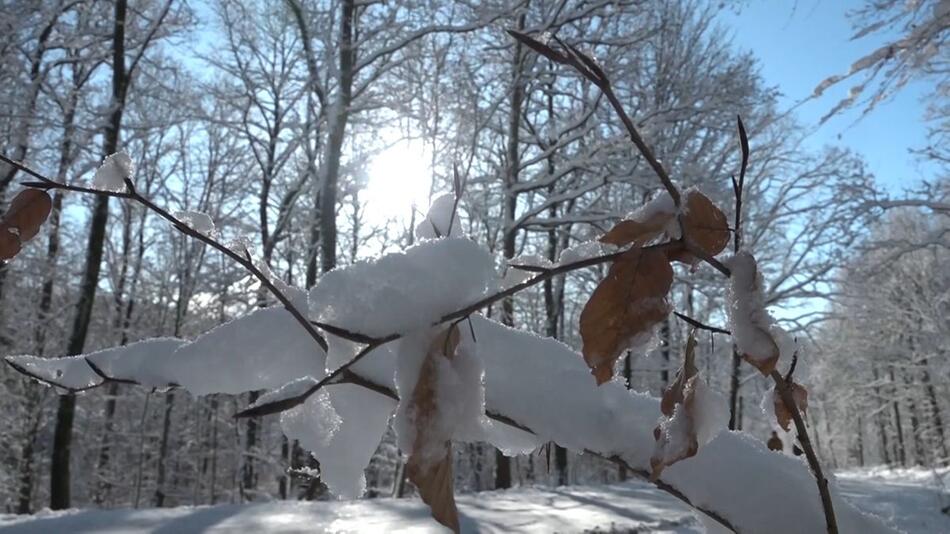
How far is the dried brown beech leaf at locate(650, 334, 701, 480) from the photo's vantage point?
1.26 ft

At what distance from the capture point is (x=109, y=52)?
9820mm

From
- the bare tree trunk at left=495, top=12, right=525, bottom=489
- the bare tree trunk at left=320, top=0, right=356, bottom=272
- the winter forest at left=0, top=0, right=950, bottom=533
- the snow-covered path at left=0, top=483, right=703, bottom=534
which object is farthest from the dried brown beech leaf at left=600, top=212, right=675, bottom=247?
the bare tree trunk at left=495, top=12, right=525, bottom=489

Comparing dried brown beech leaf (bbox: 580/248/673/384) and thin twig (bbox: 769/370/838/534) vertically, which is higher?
dried brown beech leaf (bbox: 580/248/673/384)

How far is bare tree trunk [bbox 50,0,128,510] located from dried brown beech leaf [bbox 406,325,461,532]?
29.9 ft

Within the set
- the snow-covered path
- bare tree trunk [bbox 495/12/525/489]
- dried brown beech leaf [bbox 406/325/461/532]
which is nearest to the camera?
dried brown beech leaf [bbox 406/325/461/532]

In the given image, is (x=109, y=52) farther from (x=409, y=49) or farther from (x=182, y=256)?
(x=182, y=256)

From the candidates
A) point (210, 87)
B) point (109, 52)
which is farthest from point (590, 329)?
point (210, 87)

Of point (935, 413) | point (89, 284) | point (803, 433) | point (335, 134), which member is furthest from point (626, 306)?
point (935, 413)

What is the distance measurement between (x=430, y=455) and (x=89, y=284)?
1028 cm

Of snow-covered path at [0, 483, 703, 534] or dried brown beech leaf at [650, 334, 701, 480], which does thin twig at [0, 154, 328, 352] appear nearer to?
dried brown beech leaf at [650, 334, 701, 480]

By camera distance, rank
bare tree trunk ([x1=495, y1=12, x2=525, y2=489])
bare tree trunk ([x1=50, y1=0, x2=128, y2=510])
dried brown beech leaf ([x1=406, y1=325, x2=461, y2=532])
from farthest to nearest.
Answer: bare tree trunk ([x1=495, y1=12, x2=525, y2=489]) < bare tree trunk ([x1=50, y1=0, x2=128, y2=510]) < dried brown beech leaf ([x1=406, y1=325, x2=461, y2=532])

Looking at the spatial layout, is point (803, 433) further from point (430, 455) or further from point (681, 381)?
point (430, 455)

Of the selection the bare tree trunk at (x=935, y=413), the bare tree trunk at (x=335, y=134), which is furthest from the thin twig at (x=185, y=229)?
the bare tree trunk at (x=935, y=413)

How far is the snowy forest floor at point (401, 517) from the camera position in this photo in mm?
3535
